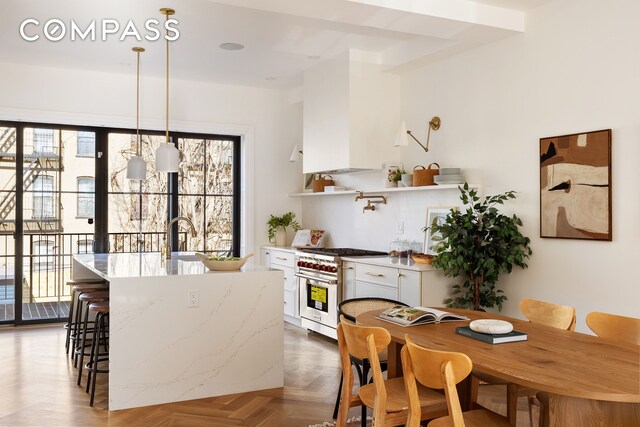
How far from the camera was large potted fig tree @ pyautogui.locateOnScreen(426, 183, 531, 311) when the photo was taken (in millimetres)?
4582

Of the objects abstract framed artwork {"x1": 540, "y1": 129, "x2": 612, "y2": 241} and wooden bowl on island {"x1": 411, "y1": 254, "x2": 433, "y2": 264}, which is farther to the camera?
wooden bowl on island {"x1": 411, "y1": 254, "x2": 433, "y2": 264}

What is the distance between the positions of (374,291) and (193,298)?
1874mm

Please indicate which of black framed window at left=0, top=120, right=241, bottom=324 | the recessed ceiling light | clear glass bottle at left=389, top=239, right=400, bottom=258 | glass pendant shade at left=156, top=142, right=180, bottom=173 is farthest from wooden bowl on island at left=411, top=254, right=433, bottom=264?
black framed window at left=0, top=120, right=241, bottom=324

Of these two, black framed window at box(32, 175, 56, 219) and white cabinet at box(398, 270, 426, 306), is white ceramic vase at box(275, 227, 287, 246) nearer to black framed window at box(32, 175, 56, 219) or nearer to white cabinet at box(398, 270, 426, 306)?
black framed window at box(32, 175, 56, 219)

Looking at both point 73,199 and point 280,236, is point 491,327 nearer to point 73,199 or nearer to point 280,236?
point 280,236

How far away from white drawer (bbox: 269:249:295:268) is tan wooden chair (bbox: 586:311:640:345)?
4.00 metres

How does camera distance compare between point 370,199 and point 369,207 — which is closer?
point 369,207

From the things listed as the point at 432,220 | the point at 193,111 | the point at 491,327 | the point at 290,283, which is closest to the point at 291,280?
the point at 290,283

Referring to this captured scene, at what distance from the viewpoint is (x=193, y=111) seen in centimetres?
725

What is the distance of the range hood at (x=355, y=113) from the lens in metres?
5.91

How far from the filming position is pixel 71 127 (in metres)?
6.92

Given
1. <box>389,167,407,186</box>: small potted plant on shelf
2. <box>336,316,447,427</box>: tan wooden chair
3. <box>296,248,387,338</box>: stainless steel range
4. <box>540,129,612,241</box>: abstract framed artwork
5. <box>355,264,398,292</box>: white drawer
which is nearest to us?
<box>336,316,447,427</box>: tan wooden chair

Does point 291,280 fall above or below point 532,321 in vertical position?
below

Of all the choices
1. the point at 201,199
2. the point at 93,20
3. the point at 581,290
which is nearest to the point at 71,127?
the point at 201,199
